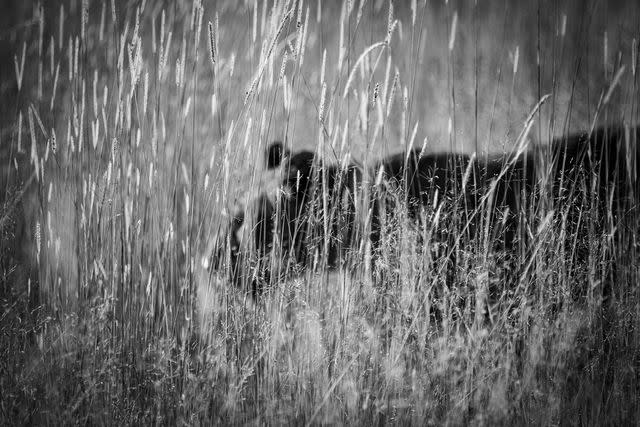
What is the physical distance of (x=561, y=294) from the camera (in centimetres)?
130

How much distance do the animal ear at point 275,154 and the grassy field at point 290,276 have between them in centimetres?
3

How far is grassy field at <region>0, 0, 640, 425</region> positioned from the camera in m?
1.13

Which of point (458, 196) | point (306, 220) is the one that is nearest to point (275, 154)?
point (306, 220)

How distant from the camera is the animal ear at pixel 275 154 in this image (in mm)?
1307

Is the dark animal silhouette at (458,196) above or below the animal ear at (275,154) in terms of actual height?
below

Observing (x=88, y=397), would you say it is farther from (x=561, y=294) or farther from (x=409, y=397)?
(x=561, y=294)

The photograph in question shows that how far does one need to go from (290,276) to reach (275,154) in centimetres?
36

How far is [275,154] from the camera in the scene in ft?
4.46

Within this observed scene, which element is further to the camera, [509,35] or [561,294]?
[509,35]

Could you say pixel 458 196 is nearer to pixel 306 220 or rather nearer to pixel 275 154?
pixel 306 220

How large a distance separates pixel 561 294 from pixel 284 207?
81cm

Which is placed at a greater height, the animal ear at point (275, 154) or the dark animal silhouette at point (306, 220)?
the animal ear at point (275, 154)

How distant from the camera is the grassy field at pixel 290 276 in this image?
113 centimetres

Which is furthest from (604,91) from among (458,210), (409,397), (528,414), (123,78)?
(123,78)
